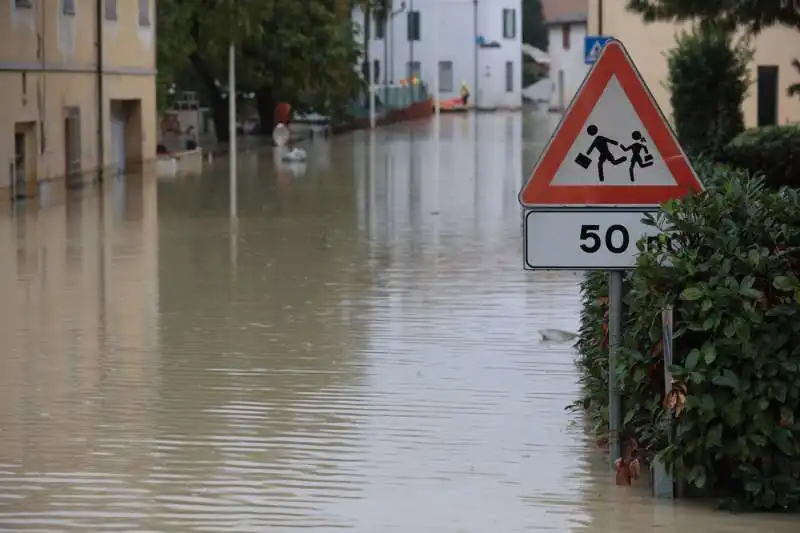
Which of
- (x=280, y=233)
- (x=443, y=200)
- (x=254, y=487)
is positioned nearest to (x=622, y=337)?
(x=254, y=487)

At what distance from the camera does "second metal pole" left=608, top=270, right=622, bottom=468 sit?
24.8ft

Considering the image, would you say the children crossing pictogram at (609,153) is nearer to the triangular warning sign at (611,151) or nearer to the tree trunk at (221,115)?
the triangular warning sign at (611,151)

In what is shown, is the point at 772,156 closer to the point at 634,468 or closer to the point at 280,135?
the point at 634,468

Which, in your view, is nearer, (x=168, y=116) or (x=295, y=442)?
(x=295, y=442)

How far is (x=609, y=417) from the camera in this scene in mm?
7793

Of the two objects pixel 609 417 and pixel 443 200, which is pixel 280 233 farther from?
pixel 609 417

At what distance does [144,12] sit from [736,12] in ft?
72.3

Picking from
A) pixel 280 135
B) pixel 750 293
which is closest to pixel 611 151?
pixel 750 293

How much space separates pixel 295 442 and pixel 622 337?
1.92 metres

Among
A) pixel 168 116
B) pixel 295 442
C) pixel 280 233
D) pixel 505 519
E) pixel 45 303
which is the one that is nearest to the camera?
pixel 505 519

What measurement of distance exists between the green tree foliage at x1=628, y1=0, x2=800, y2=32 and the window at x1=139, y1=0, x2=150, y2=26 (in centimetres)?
2079

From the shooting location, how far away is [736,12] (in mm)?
16312

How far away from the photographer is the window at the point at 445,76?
104 m

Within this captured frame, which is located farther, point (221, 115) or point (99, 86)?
point (221, 115)
